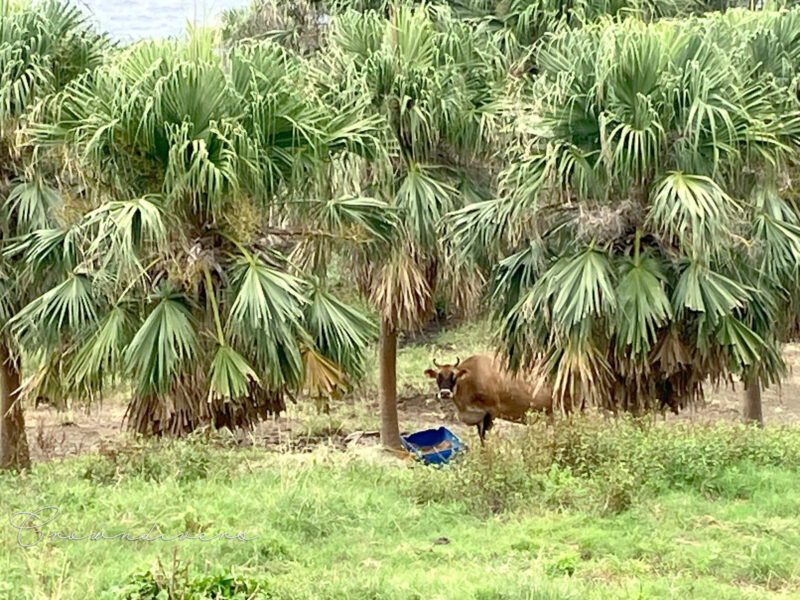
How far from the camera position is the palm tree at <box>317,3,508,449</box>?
1113cm

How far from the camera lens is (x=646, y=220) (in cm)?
915

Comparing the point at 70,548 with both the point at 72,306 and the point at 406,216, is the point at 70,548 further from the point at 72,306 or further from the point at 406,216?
the point at 406,216

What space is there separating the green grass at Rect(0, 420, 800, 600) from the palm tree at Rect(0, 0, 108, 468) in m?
2.41

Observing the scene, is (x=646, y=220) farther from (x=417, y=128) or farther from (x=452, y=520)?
(x=452, y=520)

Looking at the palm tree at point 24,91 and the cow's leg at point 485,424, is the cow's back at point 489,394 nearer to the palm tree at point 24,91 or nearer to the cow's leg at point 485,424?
the cow's leg at point 485,424

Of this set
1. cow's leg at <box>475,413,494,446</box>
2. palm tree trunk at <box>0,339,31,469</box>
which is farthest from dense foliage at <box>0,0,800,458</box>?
cow's leg at <box>475,413,494,446</box>

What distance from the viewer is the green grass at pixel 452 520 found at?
4.79 m

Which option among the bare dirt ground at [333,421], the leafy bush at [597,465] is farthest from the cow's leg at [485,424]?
the leafy bush at [597,465]

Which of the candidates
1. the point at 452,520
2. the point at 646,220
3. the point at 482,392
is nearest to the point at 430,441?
the point at 482,392

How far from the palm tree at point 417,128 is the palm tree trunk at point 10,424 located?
4150mm

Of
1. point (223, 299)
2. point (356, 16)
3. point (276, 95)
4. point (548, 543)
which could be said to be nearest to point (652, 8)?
point (356, 16)

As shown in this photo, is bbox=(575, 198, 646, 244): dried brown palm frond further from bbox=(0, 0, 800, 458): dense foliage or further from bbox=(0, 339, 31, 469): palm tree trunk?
bbox=(0, 339, 31, 469): palm tree trunk

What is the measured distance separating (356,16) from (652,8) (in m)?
5.22

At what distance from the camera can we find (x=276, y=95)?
27.9ft
